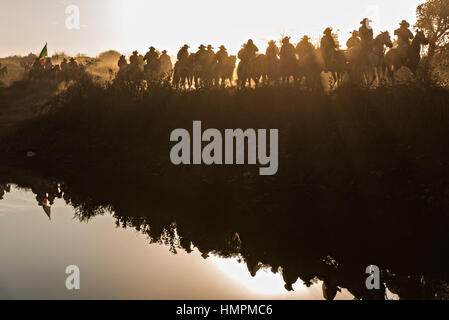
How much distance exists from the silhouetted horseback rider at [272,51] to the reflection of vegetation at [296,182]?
257 cm

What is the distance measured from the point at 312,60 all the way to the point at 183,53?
8.54 m

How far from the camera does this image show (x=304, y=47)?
23234mm

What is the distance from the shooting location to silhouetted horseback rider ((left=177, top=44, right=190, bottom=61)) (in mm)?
27750

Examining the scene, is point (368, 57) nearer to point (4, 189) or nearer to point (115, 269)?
point (115, 269)

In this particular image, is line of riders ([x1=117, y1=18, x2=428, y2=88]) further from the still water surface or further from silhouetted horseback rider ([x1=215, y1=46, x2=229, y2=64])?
the still water surface

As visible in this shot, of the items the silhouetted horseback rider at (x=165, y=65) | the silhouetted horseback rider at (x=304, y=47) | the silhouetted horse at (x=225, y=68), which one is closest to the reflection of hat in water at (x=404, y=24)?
the silhouetted horseback rider at (x=304, y=47)

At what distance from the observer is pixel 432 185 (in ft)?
48.3

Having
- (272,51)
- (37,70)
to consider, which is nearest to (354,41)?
(272,51)

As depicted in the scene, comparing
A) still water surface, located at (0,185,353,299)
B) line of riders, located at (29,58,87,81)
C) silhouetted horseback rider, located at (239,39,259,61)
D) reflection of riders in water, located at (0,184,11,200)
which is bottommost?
still water surface, located at (0,185,353,299)

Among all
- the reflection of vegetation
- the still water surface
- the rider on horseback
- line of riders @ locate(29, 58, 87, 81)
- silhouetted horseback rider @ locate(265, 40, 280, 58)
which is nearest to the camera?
the still water surface

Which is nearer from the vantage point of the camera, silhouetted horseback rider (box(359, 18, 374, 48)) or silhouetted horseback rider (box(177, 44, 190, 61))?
silhouetted horseback rider (box(359, 18, 374, 48))

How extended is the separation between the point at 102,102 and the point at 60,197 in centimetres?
1240

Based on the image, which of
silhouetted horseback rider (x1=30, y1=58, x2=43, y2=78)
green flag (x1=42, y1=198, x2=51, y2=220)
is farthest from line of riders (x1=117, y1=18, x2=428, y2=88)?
silhouetted horseback rider (x1=30, y1=58, x2=43, y2=78)

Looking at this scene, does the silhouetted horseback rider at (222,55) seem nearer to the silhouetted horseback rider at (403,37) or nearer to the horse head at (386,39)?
the horse head at (386,39)
